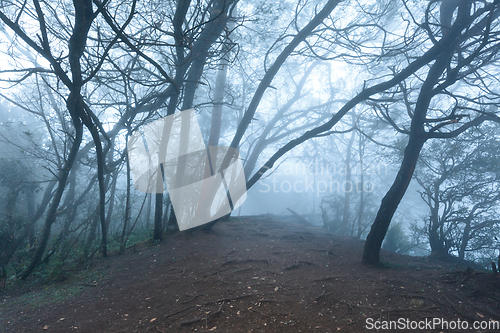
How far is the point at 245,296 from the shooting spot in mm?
2969

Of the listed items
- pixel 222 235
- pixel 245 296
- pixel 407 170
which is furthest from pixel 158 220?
pixel 407 170

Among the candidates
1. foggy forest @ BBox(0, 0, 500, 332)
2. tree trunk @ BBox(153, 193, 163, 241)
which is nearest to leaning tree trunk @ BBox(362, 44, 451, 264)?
foggy forest @ BBox(0, 0, 500, 332)

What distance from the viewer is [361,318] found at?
253 cm

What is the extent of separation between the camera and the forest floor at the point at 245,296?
252 centimetres

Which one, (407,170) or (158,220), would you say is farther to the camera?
(158,220)

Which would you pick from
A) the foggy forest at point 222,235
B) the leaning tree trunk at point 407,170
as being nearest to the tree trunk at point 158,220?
the foggy forest at point 222,235

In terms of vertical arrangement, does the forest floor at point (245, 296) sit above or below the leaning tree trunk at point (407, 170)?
below

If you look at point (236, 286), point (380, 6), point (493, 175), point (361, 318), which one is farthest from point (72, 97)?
point (493, 175)

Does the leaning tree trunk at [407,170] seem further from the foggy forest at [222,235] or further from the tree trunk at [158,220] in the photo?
the tree trunk at [158,220]

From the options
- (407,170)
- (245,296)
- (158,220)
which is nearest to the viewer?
(245,296)

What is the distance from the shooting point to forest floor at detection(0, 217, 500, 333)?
252 cm

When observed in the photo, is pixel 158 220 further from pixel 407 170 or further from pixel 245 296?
pixel 407 170

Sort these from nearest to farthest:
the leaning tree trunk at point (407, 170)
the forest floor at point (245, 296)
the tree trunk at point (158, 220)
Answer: the forest floor at point (245, 296)
the leaning tree trunk at point (407, 170)
the tree trunk at point (158, 220)

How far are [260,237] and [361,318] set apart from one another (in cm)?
378
